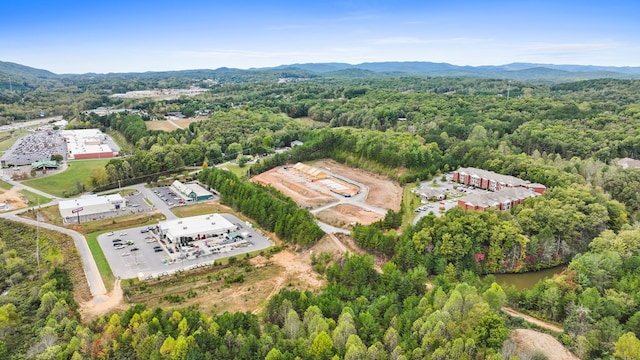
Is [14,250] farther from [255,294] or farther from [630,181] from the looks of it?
[630,181]

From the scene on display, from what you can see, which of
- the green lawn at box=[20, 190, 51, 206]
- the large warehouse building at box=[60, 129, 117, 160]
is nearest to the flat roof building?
the green lawn at box=[20, 190, 51, 206]

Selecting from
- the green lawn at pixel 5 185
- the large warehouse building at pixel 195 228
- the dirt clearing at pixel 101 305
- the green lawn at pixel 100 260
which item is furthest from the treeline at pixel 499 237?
the green lawn at pixel 5 185

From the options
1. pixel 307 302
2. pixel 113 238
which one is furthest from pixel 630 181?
pixel 113 238

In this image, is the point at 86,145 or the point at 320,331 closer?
the point at 320,331

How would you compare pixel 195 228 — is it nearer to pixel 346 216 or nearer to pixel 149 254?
pixel 149 254

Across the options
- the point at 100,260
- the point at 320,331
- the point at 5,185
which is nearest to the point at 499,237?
the point at 320,331

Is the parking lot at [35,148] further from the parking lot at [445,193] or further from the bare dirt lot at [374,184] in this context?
the parking lot at [445,193]

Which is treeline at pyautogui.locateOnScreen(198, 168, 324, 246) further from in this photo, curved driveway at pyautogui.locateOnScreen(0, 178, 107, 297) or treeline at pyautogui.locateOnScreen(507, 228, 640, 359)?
treeline at pyautogui.locateOnScreen(507, 228, 640, 359)
